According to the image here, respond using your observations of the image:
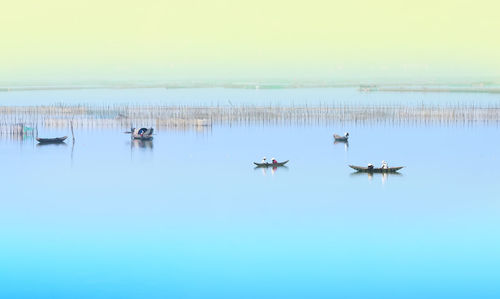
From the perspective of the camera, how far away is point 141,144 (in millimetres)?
39938

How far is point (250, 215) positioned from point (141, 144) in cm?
1815

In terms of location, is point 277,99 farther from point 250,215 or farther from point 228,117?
point 250,215

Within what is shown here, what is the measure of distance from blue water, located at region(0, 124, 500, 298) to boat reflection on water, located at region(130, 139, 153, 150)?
0.11 m

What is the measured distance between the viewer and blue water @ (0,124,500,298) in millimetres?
16406

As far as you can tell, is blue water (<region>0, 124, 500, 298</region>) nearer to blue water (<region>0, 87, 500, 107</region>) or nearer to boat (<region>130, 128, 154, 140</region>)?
boat (<region>130, 128, 154, 140</region>)

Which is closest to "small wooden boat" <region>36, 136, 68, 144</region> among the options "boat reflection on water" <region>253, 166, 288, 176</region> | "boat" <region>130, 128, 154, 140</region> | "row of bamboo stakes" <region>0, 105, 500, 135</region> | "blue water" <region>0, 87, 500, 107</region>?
"boat" <region>130, 128, 154, 140</region>

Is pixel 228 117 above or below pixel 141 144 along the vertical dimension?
above

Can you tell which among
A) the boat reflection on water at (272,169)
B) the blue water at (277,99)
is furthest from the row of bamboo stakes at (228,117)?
the boat reflection on water at (272,169)

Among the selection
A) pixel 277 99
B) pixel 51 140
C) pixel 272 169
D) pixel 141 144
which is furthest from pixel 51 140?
pixel 277 99

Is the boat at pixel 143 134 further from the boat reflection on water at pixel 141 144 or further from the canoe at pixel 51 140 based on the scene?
the canoe at pixel 51 140

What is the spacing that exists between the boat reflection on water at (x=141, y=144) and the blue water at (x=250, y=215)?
0.11m

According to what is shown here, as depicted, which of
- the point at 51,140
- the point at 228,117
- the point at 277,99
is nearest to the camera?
the point at 51,140

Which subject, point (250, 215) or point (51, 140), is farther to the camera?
point (51, 140)

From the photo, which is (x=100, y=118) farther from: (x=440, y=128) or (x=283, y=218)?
(x=283, y=218)
